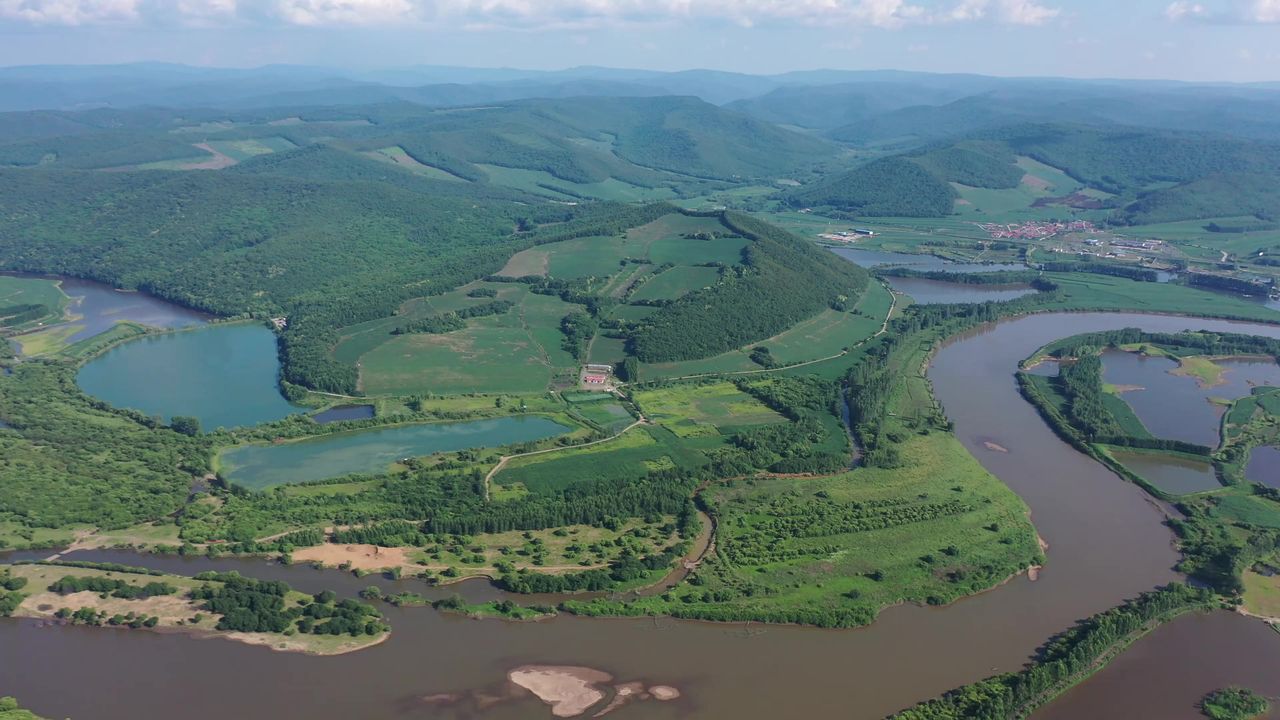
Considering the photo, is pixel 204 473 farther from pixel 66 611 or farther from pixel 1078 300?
pixel 1078 300

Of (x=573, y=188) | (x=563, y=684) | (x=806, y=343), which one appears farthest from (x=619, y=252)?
(x=563, y=684)

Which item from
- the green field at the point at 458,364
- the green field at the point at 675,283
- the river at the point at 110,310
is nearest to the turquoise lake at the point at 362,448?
the green field at the point at 458,364

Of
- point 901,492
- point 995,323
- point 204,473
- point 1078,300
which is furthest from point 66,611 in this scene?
point 1078,300

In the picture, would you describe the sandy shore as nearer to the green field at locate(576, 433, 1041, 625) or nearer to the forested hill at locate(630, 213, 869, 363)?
the green field at locate(576, 433, 1041, 625)

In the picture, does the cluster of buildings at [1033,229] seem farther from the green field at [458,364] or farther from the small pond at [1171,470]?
the green field at [458,364]

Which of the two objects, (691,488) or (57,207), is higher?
(57,207)

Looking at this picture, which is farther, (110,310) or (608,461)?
(110,310)

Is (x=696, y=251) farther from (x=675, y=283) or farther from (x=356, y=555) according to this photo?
(x=356, y=555)

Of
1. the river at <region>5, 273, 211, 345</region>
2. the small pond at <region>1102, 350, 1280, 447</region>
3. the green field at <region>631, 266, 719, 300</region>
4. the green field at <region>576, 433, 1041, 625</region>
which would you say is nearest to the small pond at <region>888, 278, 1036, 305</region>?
the small pond at <region>1102, 350, 1280, 447</region>
